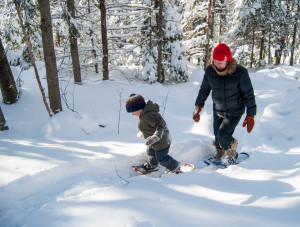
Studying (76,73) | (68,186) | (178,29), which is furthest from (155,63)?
(68,186)

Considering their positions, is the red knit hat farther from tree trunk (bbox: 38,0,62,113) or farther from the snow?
tree trunk (bbox: 38,0,62,113)

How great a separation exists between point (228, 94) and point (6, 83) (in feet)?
24.4

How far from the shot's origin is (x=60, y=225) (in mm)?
2016

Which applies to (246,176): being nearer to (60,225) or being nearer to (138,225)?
(138,225)

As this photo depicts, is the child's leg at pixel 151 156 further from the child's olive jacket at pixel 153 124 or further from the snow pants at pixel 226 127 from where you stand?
the snow pants at pixel 226 127

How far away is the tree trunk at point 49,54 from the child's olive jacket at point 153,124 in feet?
13.4

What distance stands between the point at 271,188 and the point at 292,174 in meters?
0.69

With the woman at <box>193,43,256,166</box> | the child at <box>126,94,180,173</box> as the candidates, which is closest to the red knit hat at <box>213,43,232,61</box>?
the woman at <box>193,43,256,166</box>

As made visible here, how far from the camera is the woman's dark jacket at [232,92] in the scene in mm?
3086

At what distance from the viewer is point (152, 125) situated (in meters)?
3.32

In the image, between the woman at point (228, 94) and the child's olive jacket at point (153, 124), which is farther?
the child's olive jacket at point (153, 124)

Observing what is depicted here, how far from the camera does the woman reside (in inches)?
119

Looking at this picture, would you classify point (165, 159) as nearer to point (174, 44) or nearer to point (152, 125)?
point (152, 125)

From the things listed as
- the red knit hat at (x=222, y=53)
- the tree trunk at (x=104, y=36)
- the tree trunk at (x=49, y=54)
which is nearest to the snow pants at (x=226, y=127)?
the red knit hat at (x=222, y=53)
